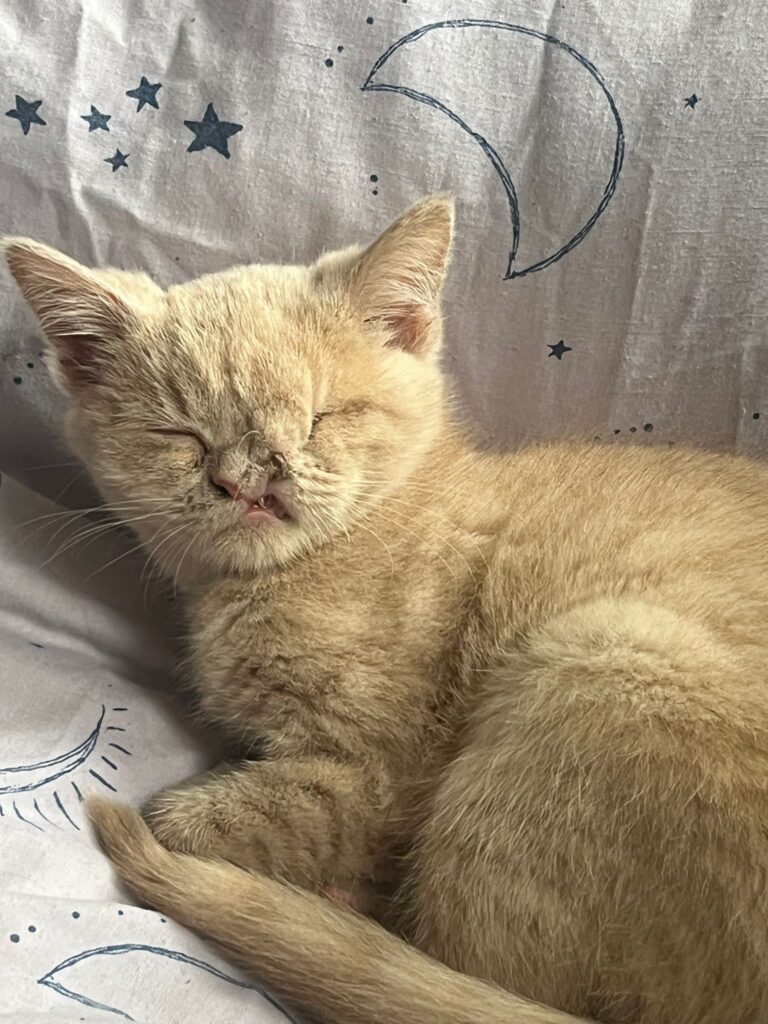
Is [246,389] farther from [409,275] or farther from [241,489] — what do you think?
[409,275]

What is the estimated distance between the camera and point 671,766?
96 centimetres

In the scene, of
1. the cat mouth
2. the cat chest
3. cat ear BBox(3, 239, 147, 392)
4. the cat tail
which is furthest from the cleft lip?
the cat tail

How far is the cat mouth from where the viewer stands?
1.17 meters

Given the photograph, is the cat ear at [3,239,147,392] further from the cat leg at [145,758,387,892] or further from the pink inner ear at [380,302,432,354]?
the cat leg at [145,758,387,892]

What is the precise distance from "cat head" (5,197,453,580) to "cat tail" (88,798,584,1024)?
0.39 meters

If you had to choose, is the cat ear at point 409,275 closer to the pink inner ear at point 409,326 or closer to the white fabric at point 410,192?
the pink inner ear at point 409,326

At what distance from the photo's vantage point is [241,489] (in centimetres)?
116

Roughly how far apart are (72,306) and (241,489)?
340 mm

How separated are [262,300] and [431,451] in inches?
13.0

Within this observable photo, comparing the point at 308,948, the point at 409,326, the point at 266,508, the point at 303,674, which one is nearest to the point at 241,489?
the point at 266,508

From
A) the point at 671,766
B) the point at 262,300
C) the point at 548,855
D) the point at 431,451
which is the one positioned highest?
the point at 262,300

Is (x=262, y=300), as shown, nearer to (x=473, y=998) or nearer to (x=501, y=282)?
(x=501, y=282)

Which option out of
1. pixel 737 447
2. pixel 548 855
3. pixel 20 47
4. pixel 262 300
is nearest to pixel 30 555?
pixel 262 300

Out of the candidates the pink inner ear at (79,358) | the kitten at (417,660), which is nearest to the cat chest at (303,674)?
the kitten at (417,660)
